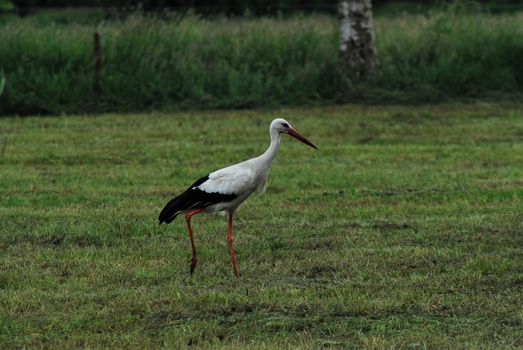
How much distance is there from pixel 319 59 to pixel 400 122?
3634 mm

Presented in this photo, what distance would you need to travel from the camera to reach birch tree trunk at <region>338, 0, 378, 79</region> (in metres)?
20.7

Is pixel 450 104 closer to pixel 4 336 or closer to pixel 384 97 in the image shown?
pixel 384 97

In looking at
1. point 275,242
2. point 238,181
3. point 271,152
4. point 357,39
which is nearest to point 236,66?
point 357,39

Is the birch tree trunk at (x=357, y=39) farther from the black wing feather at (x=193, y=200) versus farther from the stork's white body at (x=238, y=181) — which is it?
the black wing feather at (x=193, y=200)

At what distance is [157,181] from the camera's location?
13.0m

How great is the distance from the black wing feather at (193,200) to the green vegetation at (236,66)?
11.0 meters

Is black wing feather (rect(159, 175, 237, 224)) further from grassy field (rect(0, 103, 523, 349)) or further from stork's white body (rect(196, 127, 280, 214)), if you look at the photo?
grassy field (rect(0, 103, 523, 349))

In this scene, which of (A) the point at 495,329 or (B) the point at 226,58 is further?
(B) the point at 226,58

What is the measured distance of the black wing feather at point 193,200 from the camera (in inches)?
344

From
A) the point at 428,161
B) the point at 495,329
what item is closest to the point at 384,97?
the point at 428,161

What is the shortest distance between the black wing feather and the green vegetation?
36.0 feet

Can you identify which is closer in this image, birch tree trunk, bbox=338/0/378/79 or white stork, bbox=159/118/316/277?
white stork, bbox=159/118/316/277

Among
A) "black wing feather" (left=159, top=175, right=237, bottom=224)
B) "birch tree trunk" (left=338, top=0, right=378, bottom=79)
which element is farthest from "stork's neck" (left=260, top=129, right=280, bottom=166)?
"birch tree trunk" (left=338, top=0, right=378, bottom=79)

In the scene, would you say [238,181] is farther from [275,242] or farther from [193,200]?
[275,242]
